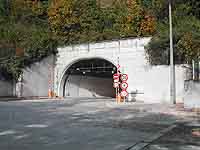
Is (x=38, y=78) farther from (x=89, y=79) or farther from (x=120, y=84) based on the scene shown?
(x=120, y=84)

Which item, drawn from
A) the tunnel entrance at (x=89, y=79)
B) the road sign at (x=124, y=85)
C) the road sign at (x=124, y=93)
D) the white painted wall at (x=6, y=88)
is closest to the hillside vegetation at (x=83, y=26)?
the white painted wall at (x=6, y=88)

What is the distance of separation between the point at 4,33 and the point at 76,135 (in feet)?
79.6

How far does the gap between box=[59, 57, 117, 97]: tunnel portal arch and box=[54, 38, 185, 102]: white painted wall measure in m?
0.69

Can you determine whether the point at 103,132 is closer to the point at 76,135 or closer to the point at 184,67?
the point at 76,135

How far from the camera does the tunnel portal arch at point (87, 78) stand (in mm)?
29625

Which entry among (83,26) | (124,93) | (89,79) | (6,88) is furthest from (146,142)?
(89,79)

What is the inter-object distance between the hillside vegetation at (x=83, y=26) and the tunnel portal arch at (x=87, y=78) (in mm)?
2180

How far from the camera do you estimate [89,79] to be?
34.5 meters

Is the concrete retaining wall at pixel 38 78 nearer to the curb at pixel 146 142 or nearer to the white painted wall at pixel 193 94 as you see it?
the white painted wall at pixel 193 94

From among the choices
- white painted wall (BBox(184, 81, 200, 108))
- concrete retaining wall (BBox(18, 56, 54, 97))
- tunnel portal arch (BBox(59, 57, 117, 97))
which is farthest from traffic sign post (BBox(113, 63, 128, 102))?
concrete retaining wall (BBox(18, 56, 54, 97))

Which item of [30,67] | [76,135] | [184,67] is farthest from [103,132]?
[30,67]

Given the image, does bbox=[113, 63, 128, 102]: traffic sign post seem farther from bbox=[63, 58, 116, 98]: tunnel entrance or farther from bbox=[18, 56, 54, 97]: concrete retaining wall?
bbox=[18, 56, 54, 97]: concrete retaining wall

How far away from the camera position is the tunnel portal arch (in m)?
29.6

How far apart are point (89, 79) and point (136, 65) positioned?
11119mm
